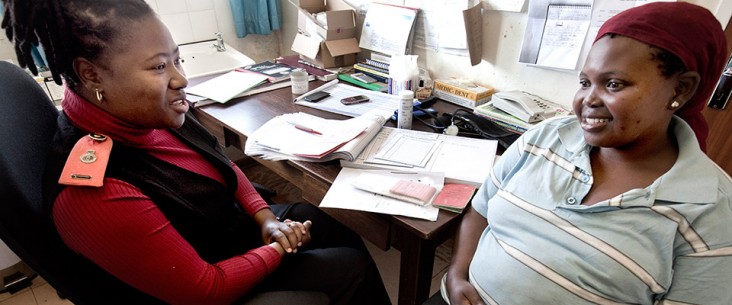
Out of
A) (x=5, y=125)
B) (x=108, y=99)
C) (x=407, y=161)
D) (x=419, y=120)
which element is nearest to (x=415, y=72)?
(x=419, y=120)

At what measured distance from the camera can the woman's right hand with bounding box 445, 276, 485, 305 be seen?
87 cm

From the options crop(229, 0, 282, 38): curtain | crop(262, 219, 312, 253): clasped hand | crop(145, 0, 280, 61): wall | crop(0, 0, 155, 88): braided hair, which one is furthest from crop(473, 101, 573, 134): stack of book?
crop(145, 0, 280, 61): wall

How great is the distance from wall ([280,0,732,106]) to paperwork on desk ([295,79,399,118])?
1.04 ft

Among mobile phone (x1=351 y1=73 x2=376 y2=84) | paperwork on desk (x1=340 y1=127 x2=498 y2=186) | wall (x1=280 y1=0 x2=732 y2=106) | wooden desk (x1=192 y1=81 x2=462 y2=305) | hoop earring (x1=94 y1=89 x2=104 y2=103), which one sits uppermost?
hoop earring (x1=94 y1=89 x2=104 y2=103)

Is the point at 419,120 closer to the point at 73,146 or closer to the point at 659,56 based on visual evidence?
the point at 659,56

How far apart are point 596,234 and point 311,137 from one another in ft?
2.66

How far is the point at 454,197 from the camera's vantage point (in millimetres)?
958

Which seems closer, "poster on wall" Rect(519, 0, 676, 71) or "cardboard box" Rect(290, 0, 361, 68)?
"poster on wall" Rect(519, 0, 676, 71)

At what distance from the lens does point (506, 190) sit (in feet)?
2.84

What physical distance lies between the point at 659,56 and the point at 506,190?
37 cm

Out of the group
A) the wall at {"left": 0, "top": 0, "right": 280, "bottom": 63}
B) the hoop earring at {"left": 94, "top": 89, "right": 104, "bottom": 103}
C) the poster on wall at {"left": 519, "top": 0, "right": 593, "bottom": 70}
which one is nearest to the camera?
the hoop earring at {"left": 94, "top": 89, "right": 104, "bottom": 103}

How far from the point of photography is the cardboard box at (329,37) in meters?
1.84

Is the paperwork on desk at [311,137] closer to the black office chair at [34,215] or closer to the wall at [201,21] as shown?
the black office chair at [34,215]

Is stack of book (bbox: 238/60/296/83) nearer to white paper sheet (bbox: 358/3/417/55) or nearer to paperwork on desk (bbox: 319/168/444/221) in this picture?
white paper sheet (bbox: 358/3/417/55)
